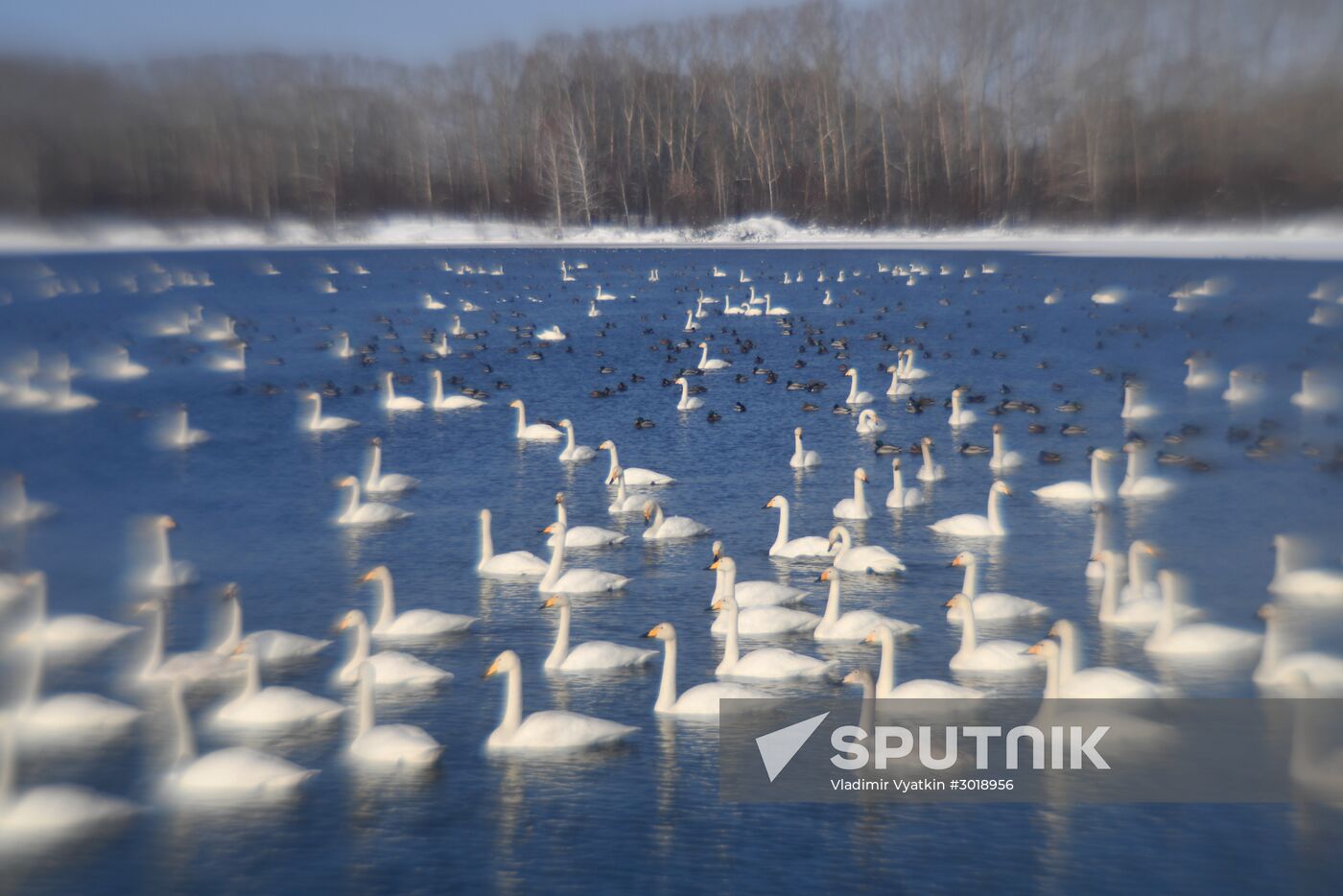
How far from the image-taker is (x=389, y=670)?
14.3 metres

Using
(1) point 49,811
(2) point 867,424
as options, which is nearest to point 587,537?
(1) point 49,811

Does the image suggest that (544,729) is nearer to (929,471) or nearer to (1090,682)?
(1090,682)

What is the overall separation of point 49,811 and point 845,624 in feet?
26.1

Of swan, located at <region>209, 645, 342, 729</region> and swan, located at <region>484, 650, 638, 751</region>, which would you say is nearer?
swan, located at <region>484, 650, 638, 751</region>

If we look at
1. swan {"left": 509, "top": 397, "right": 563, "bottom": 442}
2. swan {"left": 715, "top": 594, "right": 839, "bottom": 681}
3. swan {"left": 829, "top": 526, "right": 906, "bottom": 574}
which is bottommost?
swan {"left": 715, "top": 594, "right": 839, "bottom": 681}

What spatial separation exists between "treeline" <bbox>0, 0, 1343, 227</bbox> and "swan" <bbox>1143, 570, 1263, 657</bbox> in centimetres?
6591

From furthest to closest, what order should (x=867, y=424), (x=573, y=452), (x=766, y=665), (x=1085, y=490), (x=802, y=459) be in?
(x=867, y=424)
(x=573, y=452)
(x=802, y=459)
(x=1085, y=490)
(x=766, y=665)

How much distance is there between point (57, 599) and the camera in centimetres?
1777

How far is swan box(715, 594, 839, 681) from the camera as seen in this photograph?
556 inches

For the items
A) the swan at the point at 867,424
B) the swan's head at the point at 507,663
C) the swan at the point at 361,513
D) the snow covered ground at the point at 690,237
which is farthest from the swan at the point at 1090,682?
the snow covered ground at the point at 690,237

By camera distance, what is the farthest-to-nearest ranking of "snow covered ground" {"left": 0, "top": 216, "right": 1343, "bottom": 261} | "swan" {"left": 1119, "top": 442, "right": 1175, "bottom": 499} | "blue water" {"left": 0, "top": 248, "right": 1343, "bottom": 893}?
1. "snow covered ground" {"left": 0, "top": 216, "right": 1343, "bottom": 261}
2. "swan" {"left": 1119, "top": 442, "right": 1175, "bottom": 499}
3. "blue water" {"left": 0, "top": 248, "right": 1343, "bottom": 893}

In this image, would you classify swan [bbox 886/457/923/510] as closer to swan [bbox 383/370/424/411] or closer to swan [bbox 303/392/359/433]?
swan [bbox 303/392/359/433]

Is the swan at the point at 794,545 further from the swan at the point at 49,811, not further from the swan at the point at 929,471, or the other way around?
the swan at the point at 49,811

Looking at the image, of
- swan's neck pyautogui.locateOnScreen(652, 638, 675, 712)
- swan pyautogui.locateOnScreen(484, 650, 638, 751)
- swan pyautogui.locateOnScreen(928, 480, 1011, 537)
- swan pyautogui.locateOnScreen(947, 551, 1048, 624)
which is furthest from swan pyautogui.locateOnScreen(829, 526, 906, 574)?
swan pyautogui.locateOnScreen(484, 650, 638, 751)
